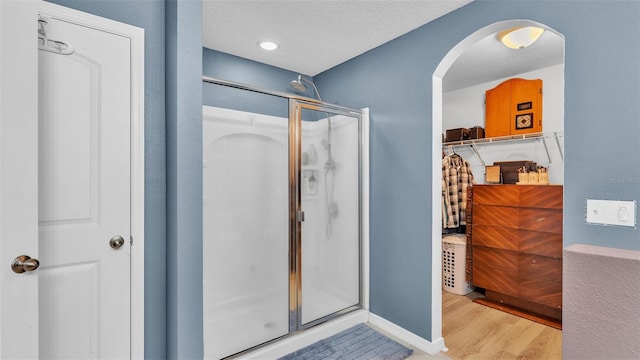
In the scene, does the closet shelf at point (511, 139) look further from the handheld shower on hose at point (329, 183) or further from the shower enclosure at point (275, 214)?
the handheld shower on hose at point (329, 183)

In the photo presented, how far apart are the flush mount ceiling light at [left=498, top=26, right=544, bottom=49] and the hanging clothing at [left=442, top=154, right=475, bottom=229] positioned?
1.54m

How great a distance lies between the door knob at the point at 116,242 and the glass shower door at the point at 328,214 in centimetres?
122

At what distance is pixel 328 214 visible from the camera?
262 centimetres

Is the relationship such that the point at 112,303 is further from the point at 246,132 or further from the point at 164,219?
the point at 246,132

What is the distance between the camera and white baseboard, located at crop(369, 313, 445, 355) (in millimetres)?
2262

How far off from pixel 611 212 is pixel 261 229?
1955mm

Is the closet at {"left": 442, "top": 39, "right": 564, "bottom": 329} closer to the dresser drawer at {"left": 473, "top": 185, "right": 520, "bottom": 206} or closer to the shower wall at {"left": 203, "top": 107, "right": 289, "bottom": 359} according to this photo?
the dresser drawer at {"left": 473, "top": 185, "right": 520, "bottom": 206}

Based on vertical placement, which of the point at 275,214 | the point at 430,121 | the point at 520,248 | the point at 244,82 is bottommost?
the point at 520,248

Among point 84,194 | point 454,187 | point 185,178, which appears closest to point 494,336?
point 454,187

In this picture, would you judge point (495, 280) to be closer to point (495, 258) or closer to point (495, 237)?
point (495, 258)
